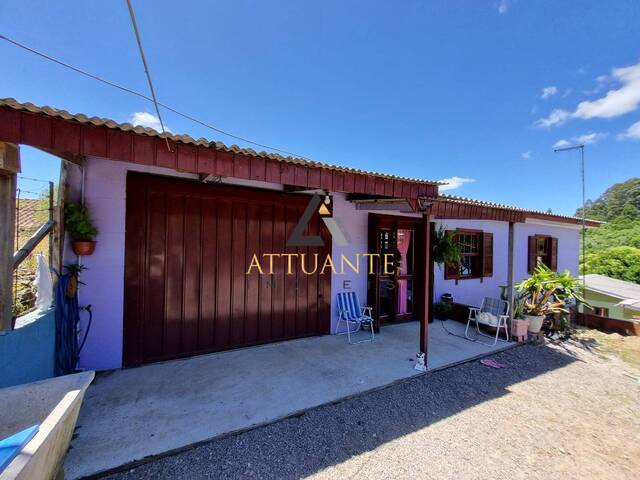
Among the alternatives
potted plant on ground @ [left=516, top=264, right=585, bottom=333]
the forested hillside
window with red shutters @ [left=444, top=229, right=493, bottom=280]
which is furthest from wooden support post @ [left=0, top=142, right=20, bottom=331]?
the forested hillside

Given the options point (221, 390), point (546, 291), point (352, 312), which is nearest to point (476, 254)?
point (546, 291)

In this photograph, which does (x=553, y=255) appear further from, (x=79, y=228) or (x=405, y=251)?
(x=79, y=228)

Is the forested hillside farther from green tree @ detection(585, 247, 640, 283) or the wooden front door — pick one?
the wooden front door

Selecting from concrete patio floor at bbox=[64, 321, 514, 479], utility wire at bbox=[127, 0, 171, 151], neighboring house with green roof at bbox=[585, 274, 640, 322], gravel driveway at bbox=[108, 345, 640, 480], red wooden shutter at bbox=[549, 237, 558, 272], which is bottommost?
neighboring house with green roof at bbox=[585, 274, 640, 322]

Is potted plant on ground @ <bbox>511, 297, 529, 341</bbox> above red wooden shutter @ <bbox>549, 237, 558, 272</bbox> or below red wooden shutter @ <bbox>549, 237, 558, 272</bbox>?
below

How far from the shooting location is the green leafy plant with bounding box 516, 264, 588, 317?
5844mm

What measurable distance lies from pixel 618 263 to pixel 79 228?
35.2 meters

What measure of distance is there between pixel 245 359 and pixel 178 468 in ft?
6.50

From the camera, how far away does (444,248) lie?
633cm

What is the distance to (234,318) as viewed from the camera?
4477 mm

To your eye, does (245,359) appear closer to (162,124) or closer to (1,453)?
(1,453)

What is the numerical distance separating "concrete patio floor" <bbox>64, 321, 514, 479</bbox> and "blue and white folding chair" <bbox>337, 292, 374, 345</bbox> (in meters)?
0.40

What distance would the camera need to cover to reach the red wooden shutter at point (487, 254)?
770 centimetres

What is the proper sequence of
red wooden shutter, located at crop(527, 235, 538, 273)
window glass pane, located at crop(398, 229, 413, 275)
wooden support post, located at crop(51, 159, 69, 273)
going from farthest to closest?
red wooden shutter, located at crop(527, 235, 538, 273) → window glass pane, located at crop(398, 229, 413, 275) → wooden support post, located at crop(51, 159, 69, 273)
